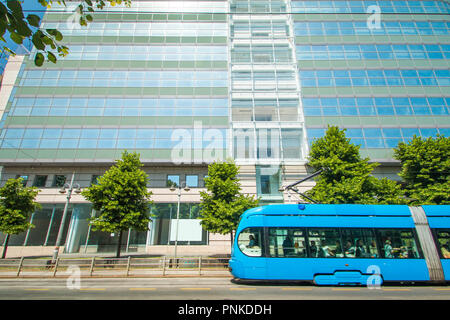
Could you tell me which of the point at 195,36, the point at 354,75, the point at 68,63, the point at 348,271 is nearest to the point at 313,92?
the point at 354,75

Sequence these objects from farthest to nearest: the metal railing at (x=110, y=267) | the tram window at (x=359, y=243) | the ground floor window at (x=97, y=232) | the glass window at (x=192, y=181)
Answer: the glass window at (x=192, y=181) → the ground floor window at (x=97, y=232) → the metal railing at (x=110, y=267) → the tram window at (x=359, y=243)

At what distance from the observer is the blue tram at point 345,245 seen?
27.6ft

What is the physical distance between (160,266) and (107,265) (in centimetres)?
292

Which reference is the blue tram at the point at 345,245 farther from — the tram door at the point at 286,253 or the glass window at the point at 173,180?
the glass window at the point at 173,180

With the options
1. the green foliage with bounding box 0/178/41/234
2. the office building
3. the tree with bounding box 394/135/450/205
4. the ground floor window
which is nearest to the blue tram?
the tree with bounding box 394/135/450/205

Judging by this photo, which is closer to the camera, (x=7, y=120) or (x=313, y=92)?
(x=7, y=120)

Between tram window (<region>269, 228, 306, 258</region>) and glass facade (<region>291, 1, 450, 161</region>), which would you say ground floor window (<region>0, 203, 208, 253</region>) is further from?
glass facade (<region>291, 1, 450, 161</region>)

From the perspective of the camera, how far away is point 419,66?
24.8 metres

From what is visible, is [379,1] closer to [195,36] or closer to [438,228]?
[195,36]

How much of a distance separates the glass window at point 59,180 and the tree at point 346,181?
23008 millimetres

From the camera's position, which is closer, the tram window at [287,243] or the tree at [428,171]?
the tram window at [287,243]

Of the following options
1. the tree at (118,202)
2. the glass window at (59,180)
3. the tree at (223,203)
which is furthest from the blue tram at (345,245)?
the glass window at (59,180)

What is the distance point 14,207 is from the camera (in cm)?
1595

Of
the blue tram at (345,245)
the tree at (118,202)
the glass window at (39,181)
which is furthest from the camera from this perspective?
the glass window at (39,181)
